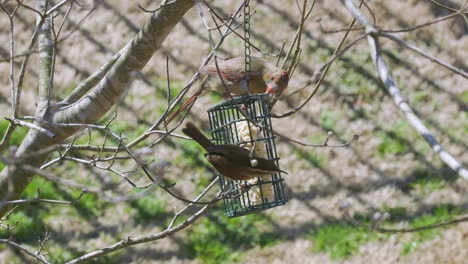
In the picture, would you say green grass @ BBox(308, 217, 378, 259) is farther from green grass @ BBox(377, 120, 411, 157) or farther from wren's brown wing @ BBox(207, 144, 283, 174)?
wren's brown wing @ BBox(207, 144, 283, 174)

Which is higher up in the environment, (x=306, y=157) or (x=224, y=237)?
(x=306, y=157)

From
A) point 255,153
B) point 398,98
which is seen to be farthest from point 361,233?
point 398,98

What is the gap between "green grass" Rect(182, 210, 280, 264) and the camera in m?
4.95

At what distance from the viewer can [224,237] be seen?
16.5ft

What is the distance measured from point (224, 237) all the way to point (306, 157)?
3.49 ft

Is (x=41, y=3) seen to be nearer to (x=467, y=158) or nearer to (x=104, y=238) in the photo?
(x=104, y=238)

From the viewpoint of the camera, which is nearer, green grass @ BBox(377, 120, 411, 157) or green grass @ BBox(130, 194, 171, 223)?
green grass @ BBox(130, 194, 171, 223)

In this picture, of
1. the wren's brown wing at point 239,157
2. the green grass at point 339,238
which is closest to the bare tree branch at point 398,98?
the wren's brown wing at point 239,157

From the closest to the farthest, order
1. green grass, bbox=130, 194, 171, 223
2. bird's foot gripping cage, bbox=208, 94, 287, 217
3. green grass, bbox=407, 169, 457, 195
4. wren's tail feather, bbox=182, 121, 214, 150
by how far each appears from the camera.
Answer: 1. wren's tail feather, bbox=182, 121, 214, 150
2. bird's foot gripping cage, bbox=208, 94, 287, 217
3. green grass, bbox=130, 194, 171, 223
4. green grass, bbox=407, 169, 457, 195

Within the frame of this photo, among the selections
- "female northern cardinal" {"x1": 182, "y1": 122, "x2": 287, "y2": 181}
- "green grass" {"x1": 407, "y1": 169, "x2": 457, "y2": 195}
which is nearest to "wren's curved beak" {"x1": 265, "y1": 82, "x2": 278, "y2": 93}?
"female northern cardinal" {"x1": 182, "y1": 122, "x2": 287, "y2": 181}

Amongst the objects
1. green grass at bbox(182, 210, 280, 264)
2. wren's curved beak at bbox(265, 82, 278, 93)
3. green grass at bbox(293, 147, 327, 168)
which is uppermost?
green grass at bbox(293, 147, 327, 168)

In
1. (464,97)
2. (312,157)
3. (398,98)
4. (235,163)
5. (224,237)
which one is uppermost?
(464,97)

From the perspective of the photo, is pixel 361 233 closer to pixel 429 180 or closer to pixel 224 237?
pixel 429 180

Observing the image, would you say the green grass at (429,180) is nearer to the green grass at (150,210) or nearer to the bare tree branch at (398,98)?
the green grass at (150,210)
